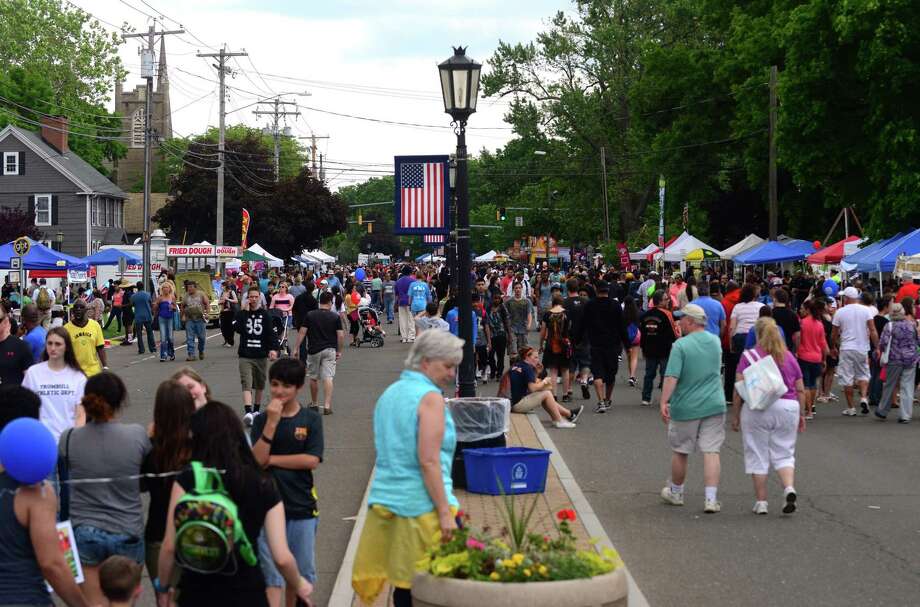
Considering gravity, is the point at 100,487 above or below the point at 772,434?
above

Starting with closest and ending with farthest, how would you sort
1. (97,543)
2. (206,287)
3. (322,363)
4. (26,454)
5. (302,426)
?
(26,454) < (97,543) < (302,426) < (322,363) < (206,287)

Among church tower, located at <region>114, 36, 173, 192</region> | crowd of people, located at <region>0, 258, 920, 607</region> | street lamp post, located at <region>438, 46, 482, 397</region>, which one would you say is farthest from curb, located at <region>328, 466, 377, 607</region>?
church tower, located at <region>114, 36, 173, 192</region>

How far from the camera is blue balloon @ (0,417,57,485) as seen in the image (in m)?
4.80

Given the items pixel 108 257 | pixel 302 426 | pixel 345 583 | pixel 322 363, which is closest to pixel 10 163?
pixel 108 257

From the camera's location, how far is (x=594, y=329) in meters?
18.0

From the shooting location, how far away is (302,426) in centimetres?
650

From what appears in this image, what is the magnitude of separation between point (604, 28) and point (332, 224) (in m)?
26.8

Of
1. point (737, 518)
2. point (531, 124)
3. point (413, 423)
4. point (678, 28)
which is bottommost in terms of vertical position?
point (737, 518)

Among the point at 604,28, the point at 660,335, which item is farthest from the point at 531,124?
the point at 660,335

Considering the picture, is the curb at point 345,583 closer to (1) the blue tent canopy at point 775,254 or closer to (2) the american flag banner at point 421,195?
(2) the american flag banner at point 421,195

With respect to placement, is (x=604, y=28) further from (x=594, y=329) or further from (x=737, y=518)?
(x=737, y=518)

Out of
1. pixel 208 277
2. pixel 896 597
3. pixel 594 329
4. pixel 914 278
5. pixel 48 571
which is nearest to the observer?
pixel 48 571

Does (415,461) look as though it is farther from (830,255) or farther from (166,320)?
(830,255)

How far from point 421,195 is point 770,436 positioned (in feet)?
26.0
